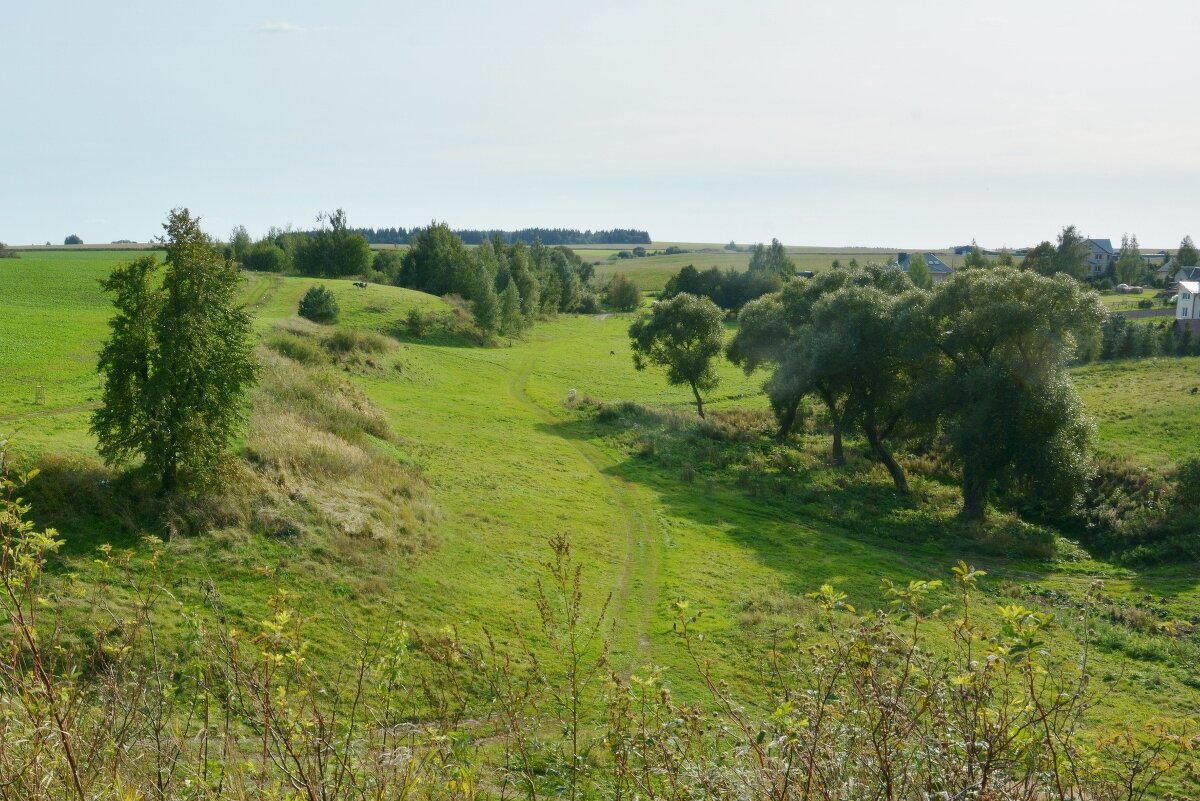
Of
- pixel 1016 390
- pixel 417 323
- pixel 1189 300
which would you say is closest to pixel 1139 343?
Answer: pixel 1189 300

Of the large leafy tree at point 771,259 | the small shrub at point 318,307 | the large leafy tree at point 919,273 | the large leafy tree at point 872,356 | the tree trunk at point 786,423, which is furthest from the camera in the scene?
the large leafy tree at point 771,259

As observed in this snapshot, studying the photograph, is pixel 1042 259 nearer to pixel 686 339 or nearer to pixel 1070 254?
pixel 1070 254

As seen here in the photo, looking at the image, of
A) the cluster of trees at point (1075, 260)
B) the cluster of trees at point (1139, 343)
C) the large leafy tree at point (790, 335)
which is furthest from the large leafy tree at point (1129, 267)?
the large leafy tree at point (790, 335)

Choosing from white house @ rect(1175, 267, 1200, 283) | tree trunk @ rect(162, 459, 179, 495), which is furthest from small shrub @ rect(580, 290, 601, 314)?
tree trunk @ rect(162, 459, 179, 495)

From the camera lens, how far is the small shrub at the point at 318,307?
6431cm

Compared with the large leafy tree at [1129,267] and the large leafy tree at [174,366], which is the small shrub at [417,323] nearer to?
the large leafy tree at [174,366]

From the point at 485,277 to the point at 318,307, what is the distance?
65.2ft

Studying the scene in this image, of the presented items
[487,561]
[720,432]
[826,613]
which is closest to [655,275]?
[720,432]

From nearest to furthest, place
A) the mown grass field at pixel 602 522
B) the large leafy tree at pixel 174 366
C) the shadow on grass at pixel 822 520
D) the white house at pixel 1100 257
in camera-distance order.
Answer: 1. the mown grass field at pixel 602 522
2. the large leafy tree at pixel 174 366
3. the shadow on grass at pixel 822 520
4. the white house at pixel 1100 257

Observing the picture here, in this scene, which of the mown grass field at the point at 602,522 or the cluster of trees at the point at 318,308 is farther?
the cluster of trees at the point at 318,308

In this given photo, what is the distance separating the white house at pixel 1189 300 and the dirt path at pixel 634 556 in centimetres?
7822

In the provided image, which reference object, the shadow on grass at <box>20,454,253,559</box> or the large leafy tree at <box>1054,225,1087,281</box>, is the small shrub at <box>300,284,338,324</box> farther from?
the large leafy tree at <box>1054,225,1087,281</box>

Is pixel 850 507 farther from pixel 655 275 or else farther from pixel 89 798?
pixel 655 275

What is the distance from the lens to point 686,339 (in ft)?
181
